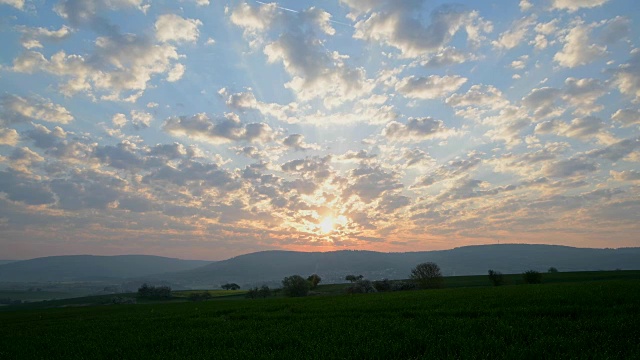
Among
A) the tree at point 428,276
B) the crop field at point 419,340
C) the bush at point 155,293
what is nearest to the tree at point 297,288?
the tree at point 428,276

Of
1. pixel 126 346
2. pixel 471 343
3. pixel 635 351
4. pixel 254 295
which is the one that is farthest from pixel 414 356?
pixel 254 295

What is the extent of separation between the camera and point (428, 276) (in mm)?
79500

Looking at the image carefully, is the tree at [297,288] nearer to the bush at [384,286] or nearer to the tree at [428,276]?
the bush at [384,286]

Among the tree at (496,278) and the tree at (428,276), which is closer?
the tree at (428,276)

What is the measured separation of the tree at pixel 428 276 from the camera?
78.6 meters

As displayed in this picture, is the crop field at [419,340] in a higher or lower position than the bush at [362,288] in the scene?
higher

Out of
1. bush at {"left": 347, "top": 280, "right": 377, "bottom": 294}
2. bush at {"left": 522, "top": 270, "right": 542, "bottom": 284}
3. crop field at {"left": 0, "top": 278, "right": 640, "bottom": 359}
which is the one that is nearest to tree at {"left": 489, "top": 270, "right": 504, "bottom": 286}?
bush at {"left": 522, "top": 270, "right": 542, "bottom": 284}

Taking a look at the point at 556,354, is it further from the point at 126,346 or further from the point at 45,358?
the point at 45,358

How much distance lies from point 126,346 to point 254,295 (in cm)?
10266

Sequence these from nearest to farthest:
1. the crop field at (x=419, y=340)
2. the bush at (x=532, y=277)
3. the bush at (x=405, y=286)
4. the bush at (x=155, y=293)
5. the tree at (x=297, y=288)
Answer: the crop field at (x=419, y=340) < the bush at (x=532, y=277) < the bush at (x=405, y=286) < the tree at (x=297, y=288) < the bush at (x=155, y=293)

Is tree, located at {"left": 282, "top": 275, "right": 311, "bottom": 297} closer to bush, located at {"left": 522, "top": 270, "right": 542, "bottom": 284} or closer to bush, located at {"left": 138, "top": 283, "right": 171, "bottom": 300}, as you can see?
bush, located at {"left": 522, "top": 270, "right": 542, "bottom": 284}

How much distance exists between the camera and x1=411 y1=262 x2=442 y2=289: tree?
78.6 metres

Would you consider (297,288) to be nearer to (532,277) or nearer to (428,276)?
(428,276)

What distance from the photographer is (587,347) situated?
977cm
